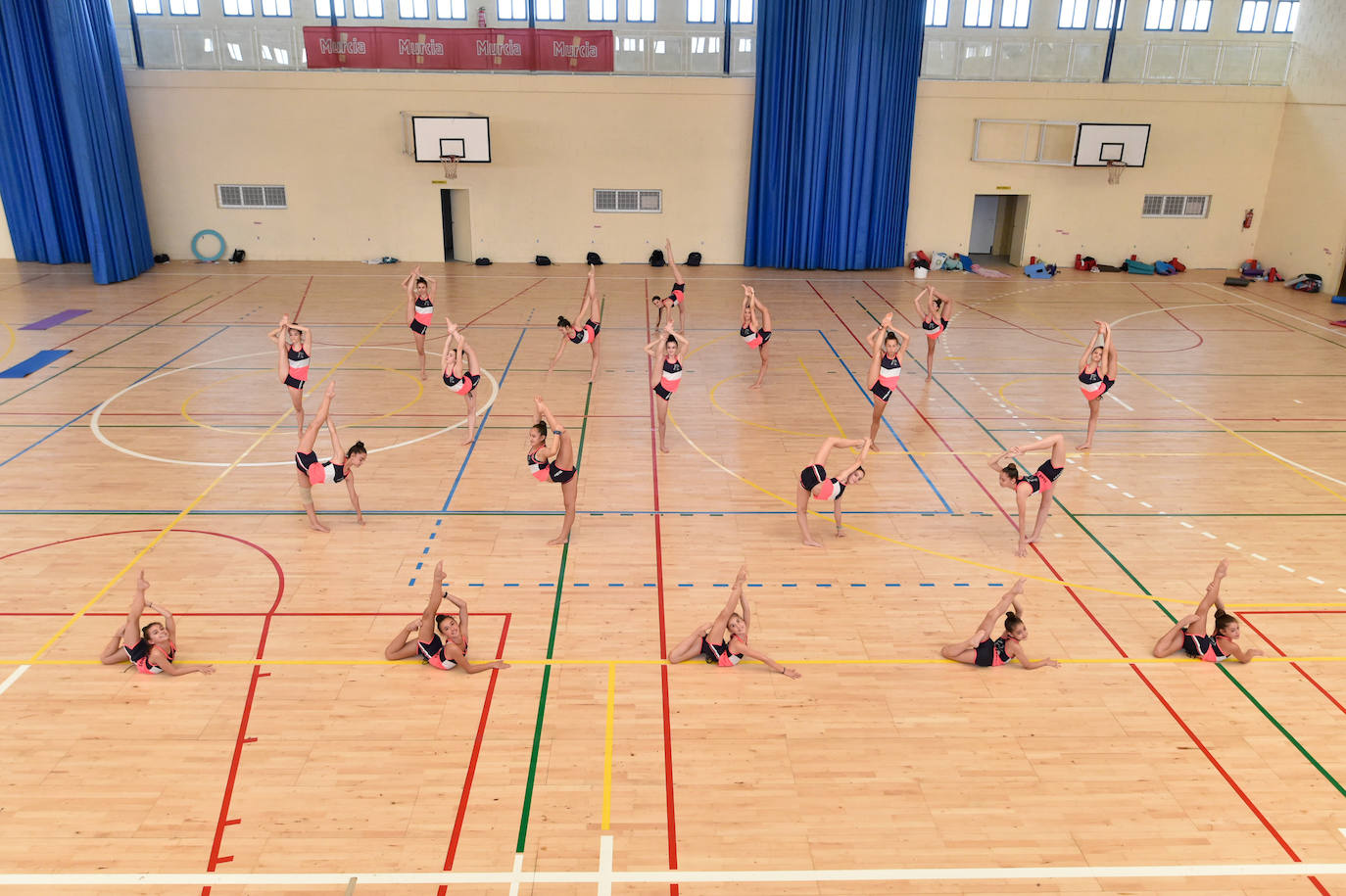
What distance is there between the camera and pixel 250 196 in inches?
1006

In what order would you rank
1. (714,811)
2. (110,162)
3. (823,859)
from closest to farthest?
1. (823,859)
2. (714,811)
3. (110,162)

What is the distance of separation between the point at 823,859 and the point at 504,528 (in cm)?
547

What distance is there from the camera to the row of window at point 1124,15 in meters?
25.7

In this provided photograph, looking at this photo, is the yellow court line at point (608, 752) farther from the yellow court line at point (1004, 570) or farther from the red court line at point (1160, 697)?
the red court line at point (1160, 697)

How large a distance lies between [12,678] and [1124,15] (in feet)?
97.6

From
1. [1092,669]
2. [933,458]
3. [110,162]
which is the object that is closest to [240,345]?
[110,162]

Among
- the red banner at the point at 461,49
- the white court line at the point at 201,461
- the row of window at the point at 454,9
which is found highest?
the row of window at the point at 454,9

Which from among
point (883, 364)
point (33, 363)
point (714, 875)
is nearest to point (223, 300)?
point (33, 363)

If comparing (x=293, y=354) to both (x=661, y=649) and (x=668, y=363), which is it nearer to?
(x=668, y=363)

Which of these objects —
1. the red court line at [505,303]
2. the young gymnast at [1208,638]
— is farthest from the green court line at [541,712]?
the red court line at [505,303]

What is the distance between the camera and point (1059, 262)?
27391 millimetres

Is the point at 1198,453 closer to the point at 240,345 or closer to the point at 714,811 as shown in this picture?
the point at 714,811

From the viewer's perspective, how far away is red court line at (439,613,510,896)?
5707 millimetres

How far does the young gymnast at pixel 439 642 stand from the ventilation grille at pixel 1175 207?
26432 mm
